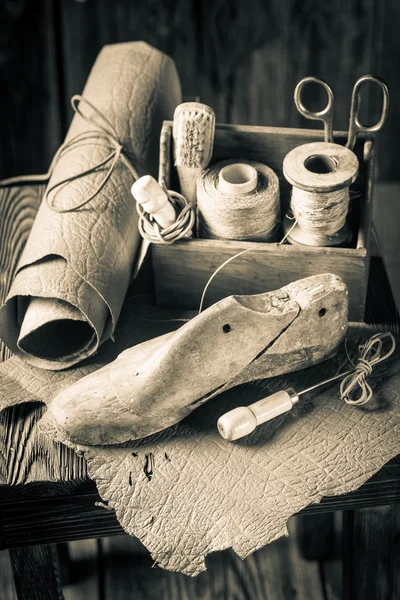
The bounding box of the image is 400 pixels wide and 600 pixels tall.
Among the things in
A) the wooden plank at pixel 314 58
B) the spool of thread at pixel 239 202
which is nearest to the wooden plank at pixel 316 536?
the spool of thread at pixel 239 202

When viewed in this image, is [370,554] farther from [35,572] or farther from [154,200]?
[154,200]

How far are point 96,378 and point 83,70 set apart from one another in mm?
1037

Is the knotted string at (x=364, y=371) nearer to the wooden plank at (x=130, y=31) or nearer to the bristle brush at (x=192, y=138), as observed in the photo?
the bristle brush at (x=192, y=138)

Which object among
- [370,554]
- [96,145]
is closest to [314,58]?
[96,145]

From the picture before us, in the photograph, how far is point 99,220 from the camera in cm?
133

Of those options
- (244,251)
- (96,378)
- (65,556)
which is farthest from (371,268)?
(65,556)

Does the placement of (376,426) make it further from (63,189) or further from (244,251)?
(63,189)

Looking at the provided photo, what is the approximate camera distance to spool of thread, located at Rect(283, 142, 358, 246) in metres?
1.18

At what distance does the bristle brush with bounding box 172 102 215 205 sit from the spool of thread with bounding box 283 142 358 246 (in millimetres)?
121

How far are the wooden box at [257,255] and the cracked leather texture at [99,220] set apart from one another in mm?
78

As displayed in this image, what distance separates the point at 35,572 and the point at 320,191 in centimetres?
63

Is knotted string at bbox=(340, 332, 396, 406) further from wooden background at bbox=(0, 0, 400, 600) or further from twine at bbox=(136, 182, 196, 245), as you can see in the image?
wooden background at bbox=(0, 0, 400, 600)

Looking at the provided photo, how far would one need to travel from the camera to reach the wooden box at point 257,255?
1.25 metres

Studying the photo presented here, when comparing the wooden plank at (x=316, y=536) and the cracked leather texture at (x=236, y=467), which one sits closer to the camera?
the cracked leather texture at (x=236, y=467)
